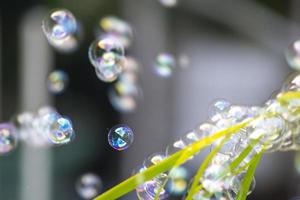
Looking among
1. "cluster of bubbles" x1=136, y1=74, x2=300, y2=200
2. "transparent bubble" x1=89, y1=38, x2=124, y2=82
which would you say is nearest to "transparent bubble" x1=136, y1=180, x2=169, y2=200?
"cluster of bubbles" x1=136, y1=74, x2=300, y2=200

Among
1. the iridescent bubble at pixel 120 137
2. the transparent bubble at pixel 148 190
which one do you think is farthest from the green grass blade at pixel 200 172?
the iridescent bubble at pixel 120 137

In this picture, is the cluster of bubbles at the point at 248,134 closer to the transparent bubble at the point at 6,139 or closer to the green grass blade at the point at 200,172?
the green grass blade at the point at 200,172

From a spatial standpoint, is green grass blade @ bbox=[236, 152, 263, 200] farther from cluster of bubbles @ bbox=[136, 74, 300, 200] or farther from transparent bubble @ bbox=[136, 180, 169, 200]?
transparent bubble @ bbox=[136, 180, 169, 200]

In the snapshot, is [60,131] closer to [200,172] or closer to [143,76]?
[200,172]

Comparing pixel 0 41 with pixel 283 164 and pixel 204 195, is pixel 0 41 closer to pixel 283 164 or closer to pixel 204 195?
pixel 283 164

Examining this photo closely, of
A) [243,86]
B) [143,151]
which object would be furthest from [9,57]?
[243,86]

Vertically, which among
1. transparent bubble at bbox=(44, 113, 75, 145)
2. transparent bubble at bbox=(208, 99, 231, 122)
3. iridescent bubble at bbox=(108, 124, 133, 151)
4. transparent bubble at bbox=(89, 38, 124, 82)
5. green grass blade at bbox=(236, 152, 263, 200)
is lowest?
transparent bubble at bbox=(44, 113, 75, 145)
